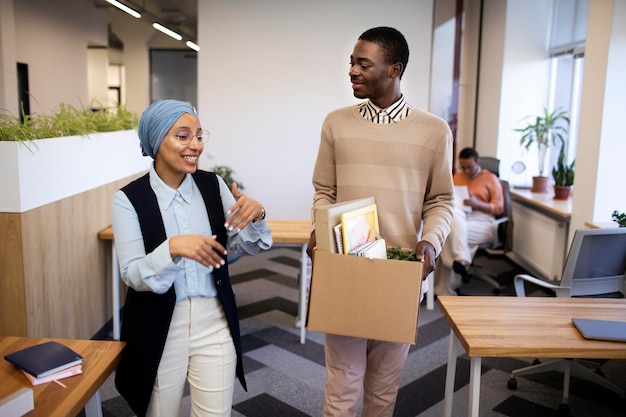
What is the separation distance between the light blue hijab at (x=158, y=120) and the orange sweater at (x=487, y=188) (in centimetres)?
388

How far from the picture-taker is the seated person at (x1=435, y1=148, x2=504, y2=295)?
462cm

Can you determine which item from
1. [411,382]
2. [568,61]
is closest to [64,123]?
[411,382]

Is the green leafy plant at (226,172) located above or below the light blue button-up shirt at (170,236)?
below

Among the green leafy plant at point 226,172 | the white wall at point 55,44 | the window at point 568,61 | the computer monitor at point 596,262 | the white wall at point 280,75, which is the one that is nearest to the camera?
the computer monitor at point 596,262

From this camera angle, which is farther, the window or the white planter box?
the window

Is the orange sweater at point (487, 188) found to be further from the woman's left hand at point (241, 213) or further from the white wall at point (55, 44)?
the white wall at point (55, 44)

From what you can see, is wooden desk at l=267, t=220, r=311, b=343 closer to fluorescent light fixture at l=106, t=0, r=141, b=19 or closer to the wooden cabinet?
the wooden cabinet

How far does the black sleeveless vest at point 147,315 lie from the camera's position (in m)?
1.63

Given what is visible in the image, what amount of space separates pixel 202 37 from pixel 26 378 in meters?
5.33

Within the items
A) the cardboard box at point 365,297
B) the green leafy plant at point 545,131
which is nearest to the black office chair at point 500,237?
the green leafy plant at point 545,131

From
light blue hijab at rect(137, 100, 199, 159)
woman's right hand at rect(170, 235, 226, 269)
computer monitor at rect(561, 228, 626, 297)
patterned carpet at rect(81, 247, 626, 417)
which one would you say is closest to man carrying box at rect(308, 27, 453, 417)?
woman's right hand at rect(170, 235, 226, 269)

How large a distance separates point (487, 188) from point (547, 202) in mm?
549

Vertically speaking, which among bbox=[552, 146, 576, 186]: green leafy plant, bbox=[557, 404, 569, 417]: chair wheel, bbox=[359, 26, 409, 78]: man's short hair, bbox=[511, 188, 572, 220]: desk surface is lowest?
bbox=[557, 404, 569, 417]: chair wheel

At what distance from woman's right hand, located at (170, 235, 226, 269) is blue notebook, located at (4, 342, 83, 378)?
1.57 feet
